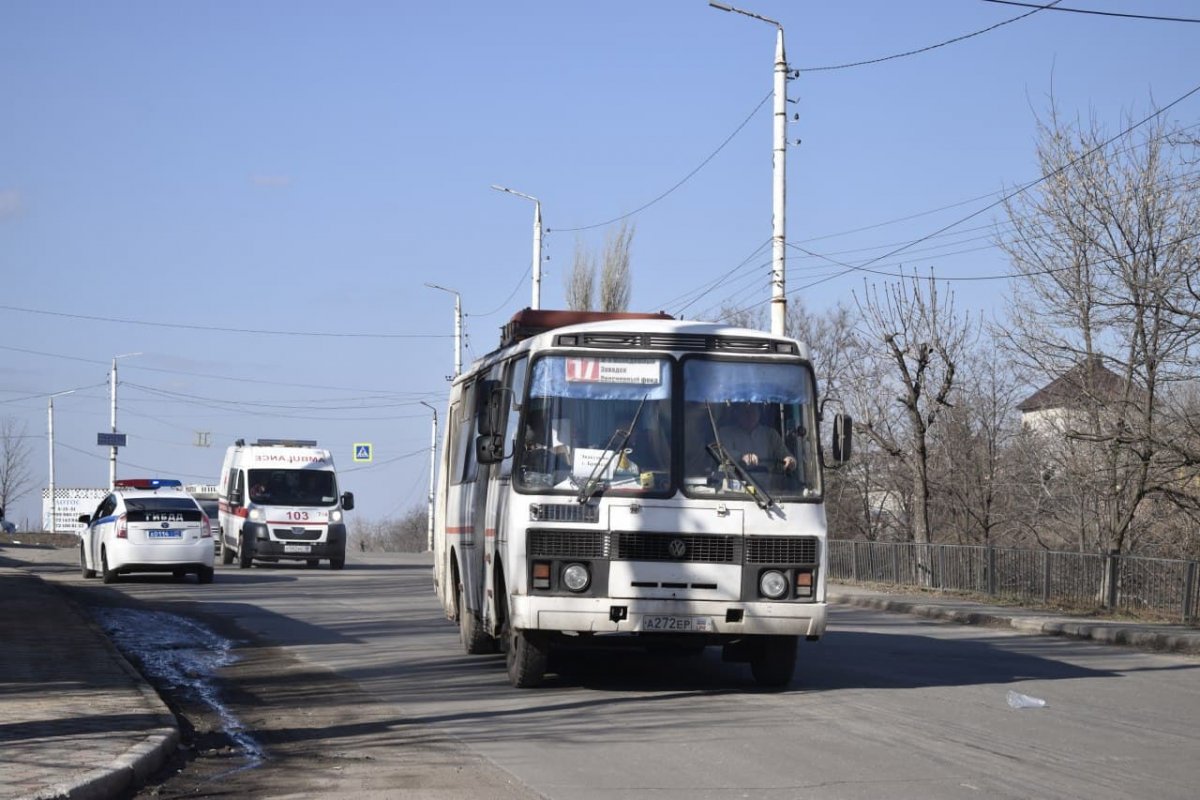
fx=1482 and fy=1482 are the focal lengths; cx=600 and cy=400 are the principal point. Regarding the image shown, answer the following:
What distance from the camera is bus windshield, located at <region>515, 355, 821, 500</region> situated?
475 inches

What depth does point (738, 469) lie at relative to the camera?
12141 millimetres

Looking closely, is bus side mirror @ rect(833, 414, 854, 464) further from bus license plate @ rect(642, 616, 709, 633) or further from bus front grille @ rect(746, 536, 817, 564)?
bus license plate @ rect(642, 616, 709, 633)

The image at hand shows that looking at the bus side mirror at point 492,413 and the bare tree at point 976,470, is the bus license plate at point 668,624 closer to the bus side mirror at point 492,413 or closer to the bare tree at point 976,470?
the bus side mirror at point 492,413

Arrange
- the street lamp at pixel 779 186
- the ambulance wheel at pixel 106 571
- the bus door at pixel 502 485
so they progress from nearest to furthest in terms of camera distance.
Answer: the bus door at pixel 502 485, the street lamp at pixel 779 186, the ambulance wheel at pixel 106 571

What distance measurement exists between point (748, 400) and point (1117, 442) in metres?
13.2

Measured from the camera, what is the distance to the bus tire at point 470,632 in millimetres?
15086

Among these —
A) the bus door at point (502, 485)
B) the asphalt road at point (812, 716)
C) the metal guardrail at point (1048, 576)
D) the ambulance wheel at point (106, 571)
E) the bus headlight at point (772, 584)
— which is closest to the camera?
the asphalt road at point (812, 716)

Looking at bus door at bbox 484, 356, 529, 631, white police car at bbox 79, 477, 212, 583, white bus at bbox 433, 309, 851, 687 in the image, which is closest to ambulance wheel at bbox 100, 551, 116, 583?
white police car at bbox 79, 477, 212, 583

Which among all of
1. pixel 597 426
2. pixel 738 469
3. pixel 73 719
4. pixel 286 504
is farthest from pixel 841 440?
pixel 286 504

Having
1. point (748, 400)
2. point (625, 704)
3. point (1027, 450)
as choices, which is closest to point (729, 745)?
point (625, 704)

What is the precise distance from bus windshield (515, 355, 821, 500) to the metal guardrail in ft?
35.0

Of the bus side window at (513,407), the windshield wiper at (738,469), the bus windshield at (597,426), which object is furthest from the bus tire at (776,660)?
the bus side window at (513,407)

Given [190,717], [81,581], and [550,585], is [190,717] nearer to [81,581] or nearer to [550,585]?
[550,585]

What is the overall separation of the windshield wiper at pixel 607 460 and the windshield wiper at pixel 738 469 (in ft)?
2.07
